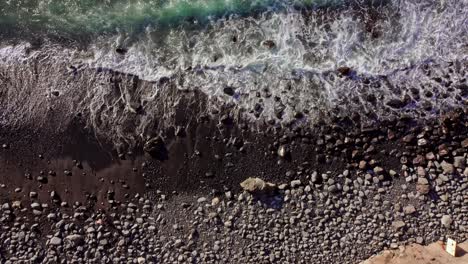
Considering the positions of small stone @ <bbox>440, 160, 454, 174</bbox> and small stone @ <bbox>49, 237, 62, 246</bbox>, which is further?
small stone @ <bbox>49, 237, 62, 246</bbox>

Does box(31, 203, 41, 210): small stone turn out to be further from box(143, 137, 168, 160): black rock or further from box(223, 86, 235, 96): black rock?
box(223, 86, 235, 96): black rock

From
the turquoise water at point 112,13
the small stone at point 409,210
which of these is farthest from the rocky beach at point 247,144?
the turquoise water at point 112,13

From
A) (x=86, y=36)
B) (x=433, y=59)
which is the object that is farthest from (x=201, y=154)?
(x=433, y=59)

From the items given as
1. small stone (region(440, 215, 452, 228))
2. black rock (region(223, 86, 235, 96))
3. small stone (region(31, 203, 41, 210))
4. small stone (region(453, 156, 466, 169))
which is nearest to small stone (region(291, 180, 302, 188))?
black rock (region(223, 86, 235, 96))

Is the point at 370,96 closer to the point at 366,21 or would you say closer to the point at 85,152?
the point at 366,21

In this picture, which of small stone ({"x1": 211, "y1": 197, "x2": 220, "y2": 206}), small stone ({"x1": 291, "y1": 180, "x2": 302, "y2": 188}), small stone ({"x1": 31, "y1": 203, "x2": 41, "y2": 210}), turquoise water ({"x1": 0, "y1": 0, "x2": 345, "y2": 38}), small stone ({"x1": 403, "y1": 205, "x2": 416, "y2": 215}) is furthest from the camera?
turquoise water ({"x1": 0, "y1": 0, "x2": 345, "y2": 38})

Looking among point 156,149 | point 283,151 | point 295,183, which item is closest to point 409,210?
point 295,183
